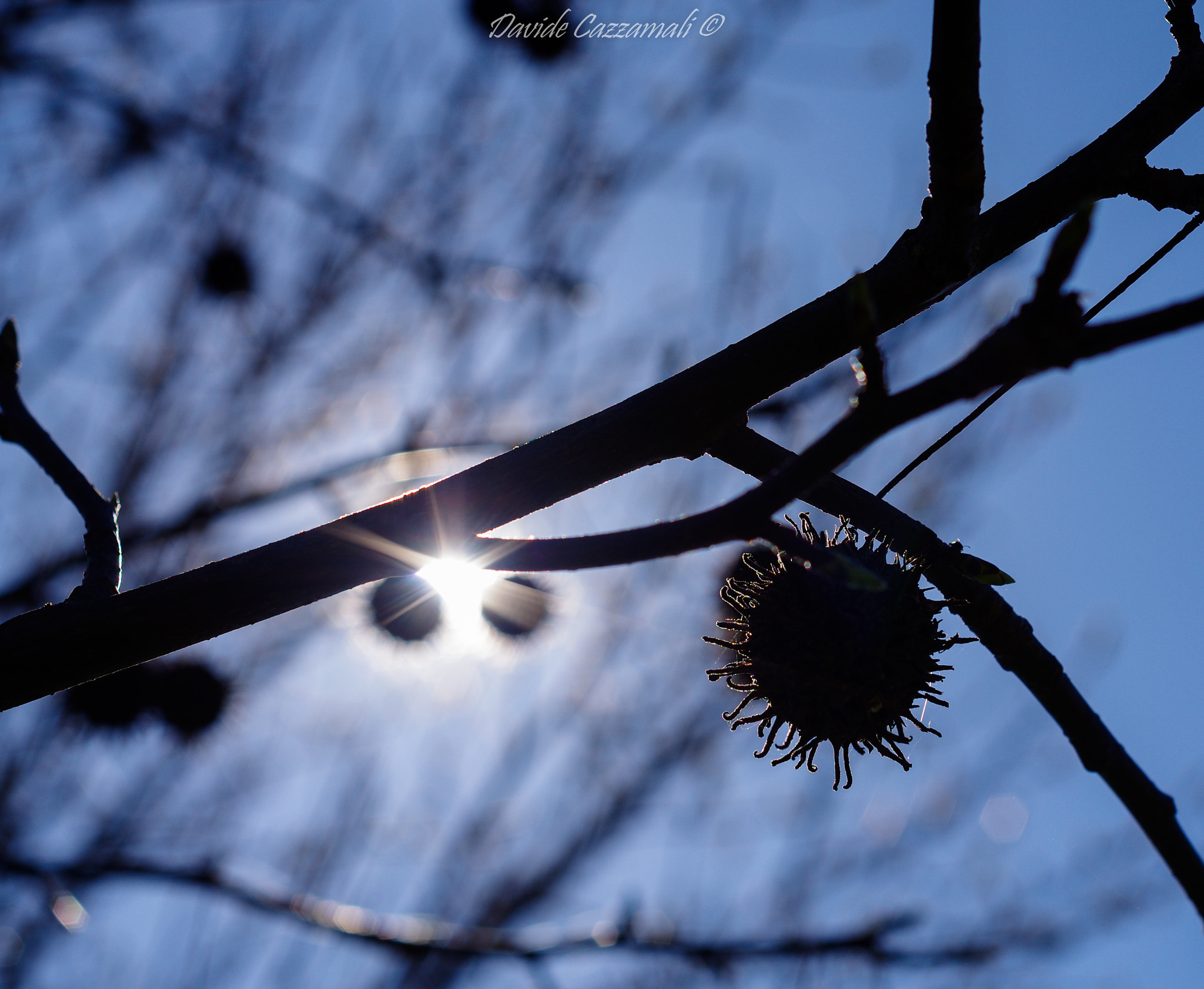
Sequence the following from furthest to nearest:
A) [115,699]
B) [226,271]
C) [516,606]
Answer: [226,271] < [516,606] < [115,699]

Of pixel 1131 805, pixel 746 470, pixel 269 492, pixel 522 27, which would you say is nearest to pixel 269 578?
pixel 746 470

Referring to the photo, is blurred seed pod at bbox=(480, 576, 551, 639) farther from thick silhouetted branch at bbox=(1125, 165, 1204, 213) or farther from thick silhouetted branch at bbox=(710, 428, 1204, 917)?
thick silhouetted branch at bbox=(1125, 165, 1204, 213)

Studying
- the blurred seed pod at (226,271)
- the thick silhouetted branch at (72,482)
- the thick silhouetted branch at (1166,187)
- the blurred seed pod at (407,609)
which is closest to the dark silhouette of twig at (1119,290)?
the thick silhouetted branch at (1166,187)

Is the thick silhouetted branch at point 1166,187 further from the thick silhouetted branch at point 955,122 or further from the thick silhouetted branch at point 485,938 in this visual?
the thick silhouetted branch at point 485,938

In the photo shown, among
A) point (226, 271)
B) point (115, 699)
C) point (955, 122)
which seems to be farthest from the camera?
point (226, 271)

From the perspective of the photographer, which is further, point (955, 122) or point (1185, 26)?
point (1185, 26)

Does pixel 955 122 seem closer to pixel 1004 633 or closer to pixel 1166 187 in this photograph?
pixel 1166 187

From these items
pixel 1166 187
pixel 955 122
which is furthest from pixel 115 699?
pixel 1166 187
